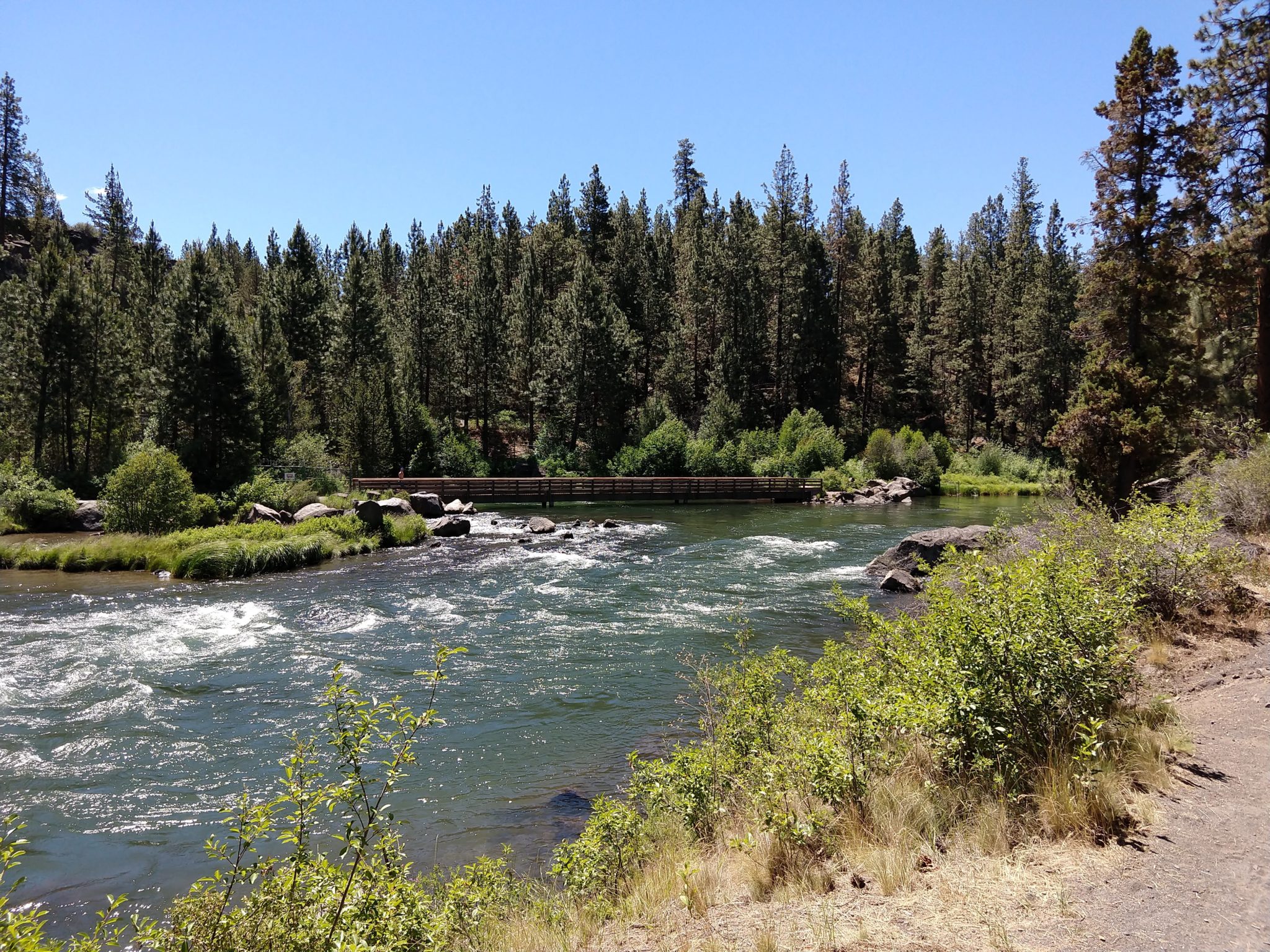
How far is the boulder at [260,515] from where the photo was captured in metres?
28.0

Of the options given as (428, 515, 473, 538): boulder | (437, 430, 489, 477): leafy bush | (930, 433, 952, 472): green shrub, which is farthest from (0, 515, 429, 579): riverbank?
(930, 433, 952, 472): green shrub

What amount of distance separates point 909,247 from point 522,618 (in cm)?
7541

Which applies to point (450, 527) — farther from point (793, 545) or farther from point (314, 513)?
point (793, 545)

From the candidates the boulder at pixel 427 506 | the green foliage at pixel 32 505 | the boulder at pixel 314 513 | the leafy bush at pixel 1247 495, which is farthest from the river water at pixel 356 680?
the green foliage at pixel 32 505

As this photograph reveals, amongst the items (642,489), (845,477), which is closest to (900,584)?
(642,489)

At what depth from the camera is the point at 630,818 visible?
21.6ft

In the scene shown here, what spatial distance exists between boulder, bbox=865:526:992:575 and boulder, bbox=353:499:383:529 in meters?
17.6

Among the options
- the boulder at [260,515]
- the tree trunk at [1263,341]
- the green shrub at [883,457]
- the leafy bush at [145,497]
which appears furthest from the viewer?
the green shrub at [883,457]

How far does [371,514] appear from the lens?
2800 centimetres

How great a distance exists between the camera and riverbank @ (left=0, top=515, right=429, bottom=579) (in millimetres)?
21297

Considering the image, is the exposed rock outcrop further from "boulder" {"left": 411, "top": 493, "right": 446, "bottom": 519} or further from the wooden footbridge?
"boulder" {"left": 411, "top": 493, "right": 446, "bottom": 519}

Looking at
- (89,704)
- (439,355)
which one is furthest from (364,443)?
(89,704)

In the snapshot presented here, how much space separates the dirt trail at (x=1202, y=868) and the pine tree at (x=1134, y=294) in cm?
1565

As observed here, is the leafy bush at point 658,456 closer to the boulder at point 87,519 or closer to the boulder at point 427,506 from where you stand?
the boulder at point 427,506
